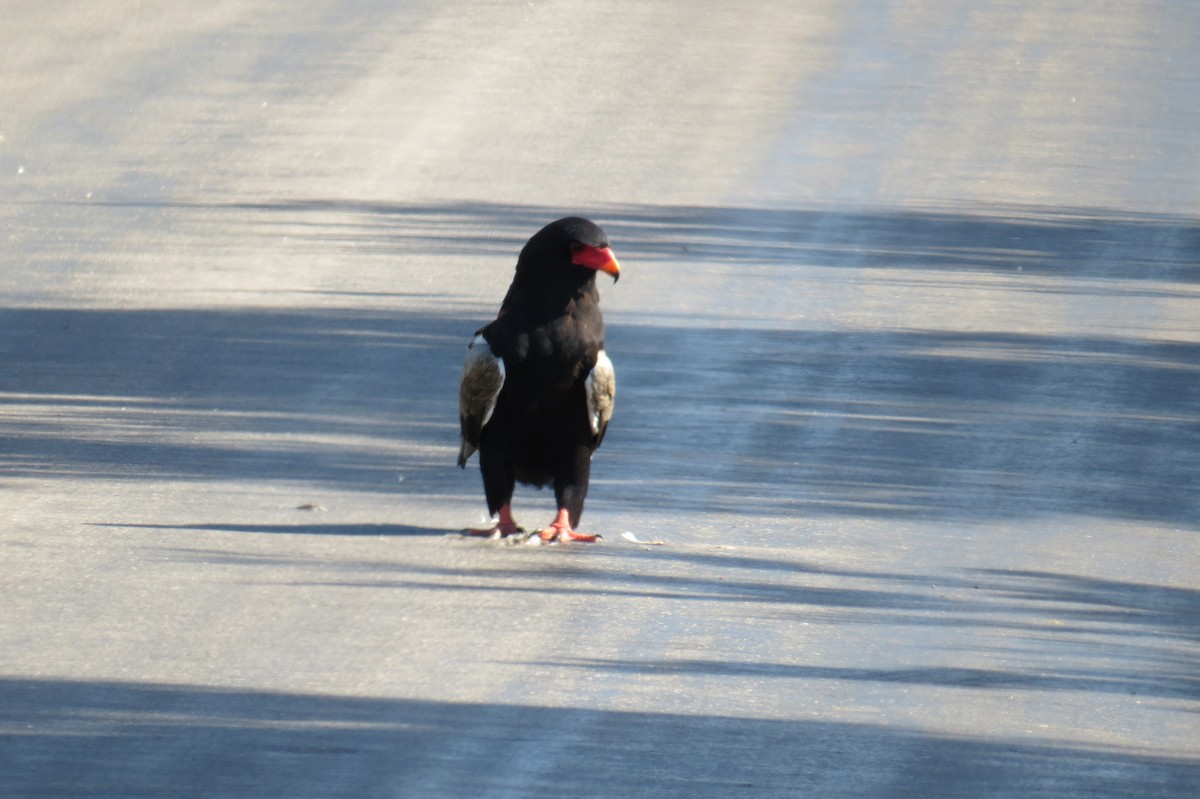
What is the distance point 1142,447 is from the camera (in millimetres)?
11453

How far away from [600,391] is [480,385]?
50 centimetres

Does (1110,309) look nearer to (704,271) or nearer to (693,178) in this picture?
(704,271)

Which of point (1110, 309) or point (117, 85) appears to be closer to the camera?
point (1110, 309)

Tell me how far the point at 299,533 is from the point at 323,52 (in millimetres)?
12559

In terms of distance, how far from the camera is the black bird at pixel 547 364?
8.89m

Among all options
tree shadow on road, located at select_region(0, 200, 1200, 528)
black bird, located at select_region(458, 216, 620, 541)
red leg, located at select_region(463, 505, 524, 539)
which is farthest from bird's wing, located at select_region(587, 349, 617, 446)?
tree shadow on road, located at select_region(0, 200, 1200, 528)

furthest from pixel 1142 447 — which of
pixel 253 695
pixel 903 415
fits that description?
pixel 253 695

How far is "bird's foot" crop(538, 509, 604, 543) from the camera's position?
30.5 feet

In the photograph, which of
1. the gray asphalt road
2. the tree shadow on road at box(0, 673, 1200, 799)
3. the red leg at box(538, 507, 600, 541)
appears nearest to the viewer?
the tree shadow on road at box(0, 673, 1200, 799)

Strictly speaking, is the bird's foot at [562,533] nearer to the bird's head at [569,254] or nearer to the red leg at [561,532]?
the red leg at [561,532]

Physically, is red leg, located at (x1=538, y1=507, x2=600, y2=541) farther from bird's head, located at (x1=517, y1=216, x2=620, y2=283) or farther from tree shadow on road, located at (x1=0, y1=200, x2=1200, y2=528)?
bird's head, located at (x1=517, y1=216, x2=620, y2=283)

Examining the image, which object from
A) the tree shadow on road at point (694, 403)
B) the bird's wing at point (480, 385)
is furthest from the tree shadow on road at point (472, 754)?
the tree shadow on road at point (694, 403)

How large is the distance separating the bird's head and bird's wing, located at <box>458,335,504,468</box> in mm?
393

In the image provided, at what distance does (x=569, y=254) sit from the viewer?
351 inches
